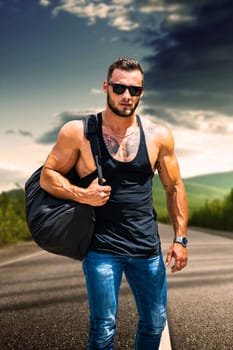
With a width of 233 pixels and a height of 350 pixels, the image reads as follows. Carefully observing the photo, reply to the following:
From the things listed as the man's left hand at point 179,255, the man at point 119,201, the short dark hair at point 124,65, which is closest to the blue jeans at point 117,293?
the man at point 119,201

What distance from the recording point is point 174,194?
4.35 meters

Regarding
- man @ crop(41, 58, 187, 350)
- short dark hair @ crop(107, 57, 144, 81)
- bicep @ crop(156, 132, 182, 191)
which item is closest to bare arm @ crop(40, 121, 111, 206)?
man @ crop(41, 58, 187, 350)

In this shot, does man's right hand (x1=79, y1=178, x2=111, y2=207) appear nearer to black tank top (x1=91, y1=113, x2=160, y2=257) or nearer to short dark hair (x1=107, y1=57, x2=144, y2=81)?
black tank top (x1=91, y1=113, x2=160, y2=257)

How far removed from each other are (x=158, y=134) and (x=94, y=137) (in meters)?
0.42

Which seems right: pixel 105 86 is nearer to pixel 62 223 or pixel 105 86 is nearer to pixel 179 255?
pixel 62 223

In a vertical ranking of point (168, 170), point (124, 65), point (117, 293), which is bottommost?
point (117, 293)

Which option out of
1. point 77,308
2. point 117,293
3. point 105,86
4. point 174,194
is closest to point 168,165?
point 174,194

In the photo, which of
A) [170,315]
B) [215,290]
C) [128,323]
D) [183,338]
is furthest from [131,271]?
[215,290]

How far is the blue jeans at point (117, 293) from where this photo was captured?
3.89 meters

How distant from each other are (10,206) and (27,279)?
10866 mm

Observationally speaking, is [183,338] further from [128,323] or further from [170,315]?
[170,315]

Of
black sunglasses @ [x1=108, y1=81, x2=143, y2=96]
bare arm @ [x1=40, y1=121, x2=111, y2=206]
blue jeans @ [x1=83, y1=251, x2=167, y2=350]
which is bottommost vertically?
blue jeans @ [x1=83, y1=251, x2=167, y2=350]

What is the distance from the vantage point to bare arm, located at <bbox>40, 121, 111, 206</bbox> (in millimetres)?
3885

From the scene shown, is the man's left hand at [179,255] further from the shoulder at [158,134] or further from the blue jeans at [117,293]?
the shoulder at [158,134]
